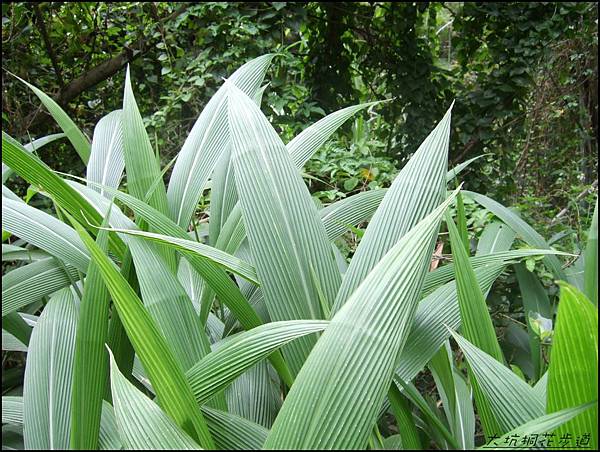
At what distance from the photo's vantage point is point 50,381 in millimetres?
503

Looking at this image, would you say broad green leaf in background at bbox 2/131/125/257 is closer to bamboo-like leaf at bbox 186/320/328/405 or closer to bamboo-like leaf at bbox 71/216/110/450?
bamboo-like leaf at bbox 71/216/110/450

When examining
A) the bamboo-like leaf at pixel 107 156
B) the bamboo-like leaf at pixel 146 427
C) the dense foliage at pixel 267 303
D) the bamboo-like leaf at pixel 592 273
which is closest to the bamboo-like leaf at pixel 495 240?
the dense foliage at pixel 267 303

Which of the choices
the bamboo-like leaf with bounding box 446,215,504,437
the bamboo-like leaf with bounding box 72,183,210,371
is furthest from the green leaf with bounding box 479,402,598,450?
the bamboo-like leaf with bounding box 72,183,210,371

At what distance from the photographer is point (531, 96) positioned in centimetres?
239

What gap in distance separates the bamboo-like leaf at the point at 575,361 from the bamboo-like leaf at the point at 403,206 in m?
0.16

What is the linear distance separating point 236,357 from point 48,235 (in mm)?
316

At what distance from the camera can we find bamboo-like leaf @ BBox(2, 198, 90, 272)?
616 millimetres

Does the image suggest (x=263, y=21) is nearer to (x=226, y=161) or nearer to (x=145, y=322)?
(x=226, y=161)

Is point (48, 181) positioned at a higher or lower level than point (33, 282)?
higher

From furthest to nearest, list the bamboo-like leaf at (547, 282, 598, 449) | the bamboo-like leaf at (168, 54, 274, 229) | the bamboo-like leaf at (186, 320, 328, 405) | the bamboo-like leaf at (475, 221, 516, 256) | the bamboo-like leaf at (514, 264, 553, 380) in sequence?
the bamboo-like leaf at (475, 221, 516, 256) → the bamboo-like leaf at (514, 264, 553, 380) → the bamboo-like leaf at (168, 54, 274, 229) → the bamboo-like leaf at (186, 320, 328, 405) → the bamboo-like leaf at (547, 282, 598, 449)

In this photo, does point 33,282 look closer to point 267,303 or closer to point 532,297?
point 267,303

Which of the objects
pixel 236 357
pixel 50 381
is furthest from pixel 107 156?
pixel 236 357

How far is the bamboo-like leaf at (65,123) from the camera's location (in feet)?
2.42

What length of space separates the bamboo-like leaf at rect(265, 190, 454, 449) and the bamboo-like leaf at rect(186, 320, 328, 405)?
0.25ft
